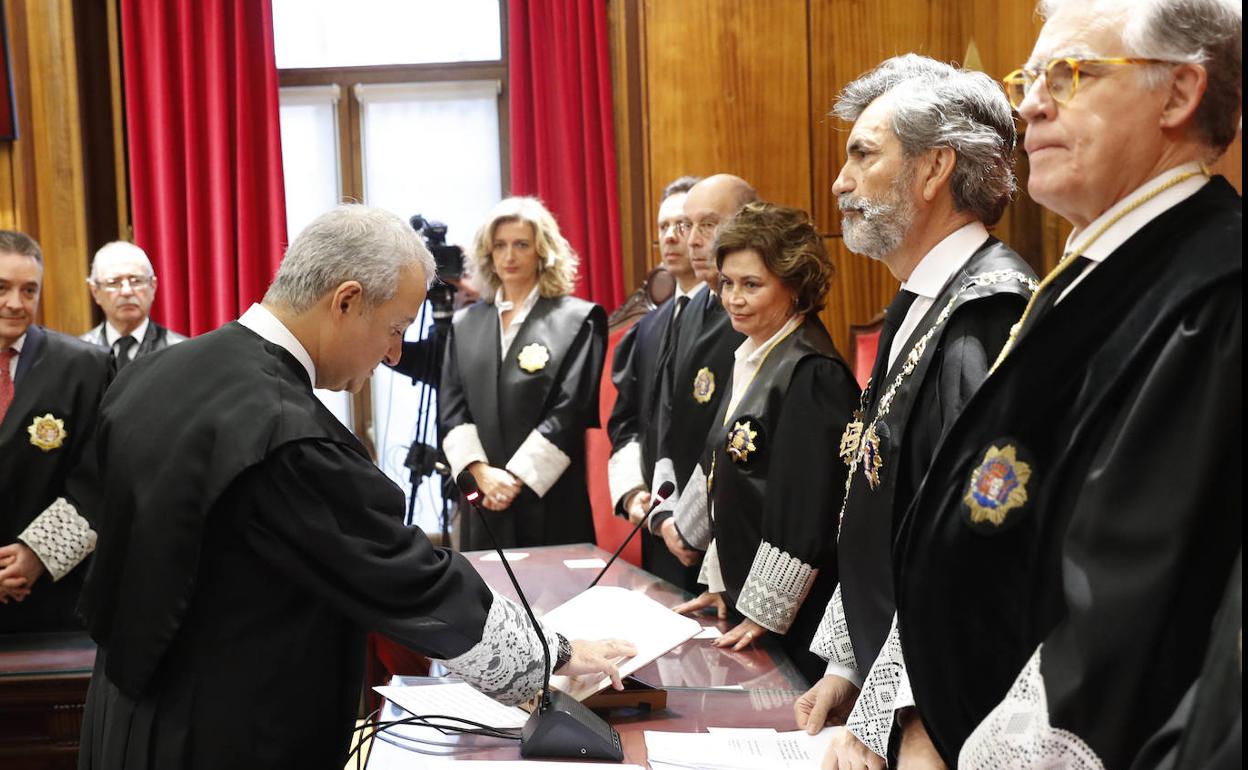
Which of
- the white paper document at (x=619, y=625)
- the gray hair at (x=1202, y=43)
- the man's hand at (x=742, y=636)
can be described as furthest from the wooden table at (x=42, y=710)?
the gray hair at (x=1202, y=43)

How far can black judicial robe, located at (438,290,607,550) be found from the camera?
12.2ft

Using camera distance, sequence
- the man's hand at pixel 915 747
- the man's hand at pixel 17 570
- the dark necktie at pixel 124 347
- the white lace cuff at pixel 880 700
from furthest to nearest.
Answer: the dark necktie at pixel 124 347 → the man's hand at pixel 17 570 → the white lace cuff at pixel 880 700 → the man's hand at pixel 915 747

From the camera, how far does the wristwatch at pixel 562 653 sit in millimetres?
1762

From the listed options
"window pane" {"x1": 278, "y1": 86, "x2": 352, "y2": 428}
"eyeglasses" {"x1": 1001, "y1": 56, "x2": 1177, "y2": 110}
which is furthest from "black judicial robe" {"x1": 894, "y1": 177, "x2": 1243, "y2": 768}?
"window pane" {"x1": 278, "y1": 86, "x2": 352, "y2": 428}

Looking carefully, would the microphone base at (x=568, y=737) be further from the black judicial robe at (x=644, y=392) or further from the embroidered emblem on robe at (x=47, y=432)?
the embroidered emblem on robe at (x=47, y=432)


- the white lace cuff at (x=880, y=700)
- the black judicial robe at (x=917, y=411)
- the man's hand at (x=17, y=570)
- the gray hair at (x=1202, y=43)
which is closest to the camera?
the gray hair at (x=1202, y=43)

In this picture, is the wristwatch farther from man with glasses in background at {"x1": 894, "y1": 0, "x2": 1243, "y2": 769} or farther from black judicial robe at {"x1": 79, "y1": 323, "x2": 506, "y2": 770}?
man with glasses in background at {"x1": 894, "y1": 0, "x2": 1243, "y2": 769}

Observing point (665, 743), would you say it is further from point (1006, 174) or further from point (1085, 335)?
point (1006, 174)

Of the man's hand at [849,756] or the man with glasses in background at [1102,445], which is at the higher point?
the man with glasses in background at [1102,445]

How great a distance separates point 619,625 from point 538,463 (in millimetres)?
1727

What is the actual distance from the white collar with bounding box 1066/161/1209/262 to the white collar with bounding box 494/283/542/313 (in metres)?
2.84

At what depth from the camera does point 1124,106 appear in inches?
44.5

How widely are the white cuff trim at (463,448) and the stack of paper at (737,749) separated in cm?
213

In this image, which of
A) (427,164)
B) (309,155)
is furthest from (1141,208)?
(309,155)
